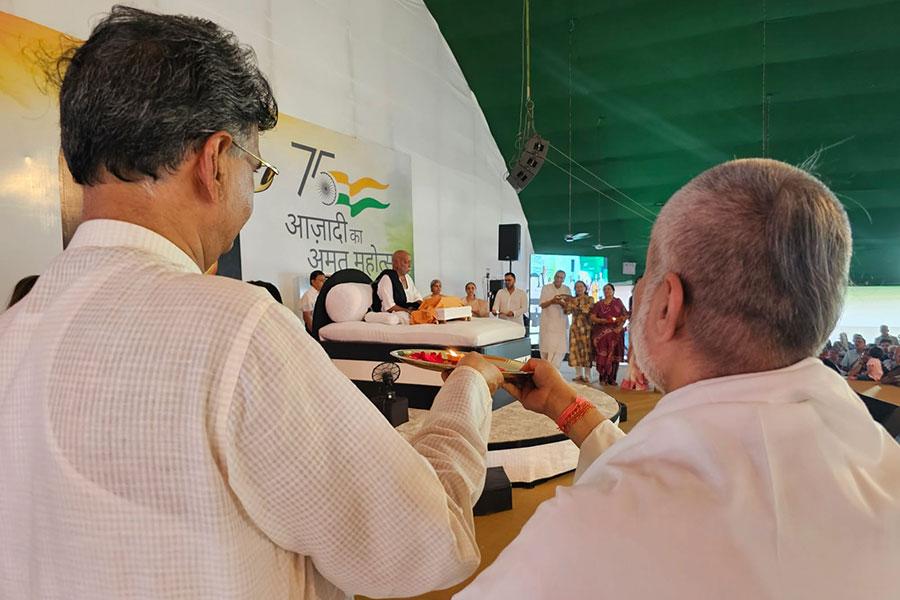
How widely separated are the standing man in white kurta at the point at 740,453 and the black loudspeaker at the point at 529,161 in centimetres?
716

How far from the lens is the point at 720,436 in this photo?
2.06 feet

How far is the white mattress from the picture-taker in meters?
4.28

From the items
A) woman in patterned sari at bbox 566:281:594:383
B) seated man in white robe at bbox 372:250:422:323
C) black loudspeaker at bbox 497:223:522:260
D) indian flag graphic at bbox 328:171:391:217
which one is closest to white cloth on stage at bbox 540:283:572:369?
woman in patterned sari at bbox 566:281:594:383

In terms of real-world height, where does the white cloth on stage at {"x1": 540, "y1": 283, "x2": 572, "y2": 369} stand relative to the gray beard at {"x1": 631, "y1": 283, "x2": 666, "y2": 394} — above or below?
below

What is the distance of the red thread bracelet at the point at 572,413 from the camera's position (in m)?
1.36

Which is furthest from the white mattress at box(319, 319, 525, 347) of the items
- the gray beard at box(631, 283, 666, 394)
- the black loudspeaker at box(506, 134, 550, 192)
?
the black loudspeaker at box(506, 134, 550, 192)

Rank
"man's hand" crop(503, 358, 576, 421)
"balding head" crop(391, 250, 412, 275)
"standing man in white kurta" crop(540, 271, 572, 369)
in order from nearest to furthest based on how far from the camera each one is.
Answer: "man's hand" crop(503, 358, 576, 421)
"balding head" crop(391, 250, 412, 275)
"standing man in white kurta" crop(540, 271, 572, 369)

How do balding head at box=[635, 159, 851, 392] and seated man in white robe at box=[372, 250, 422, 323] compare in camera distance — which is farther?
seated man in white robe at box=[372, 250, 422, 323]

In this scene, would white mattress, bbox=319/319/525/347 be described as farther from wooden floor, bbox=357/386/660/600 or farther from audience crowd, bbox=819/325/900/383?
audience crowd, bbox=819/325/900/383

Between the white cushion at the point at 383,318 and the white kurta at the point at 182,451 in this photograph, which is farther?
the white cushion at the point at 383,318

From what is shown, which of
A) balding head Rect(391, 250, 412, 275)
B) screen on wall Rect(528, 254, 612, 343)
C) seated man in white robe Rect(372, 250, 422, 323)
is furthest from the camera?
screen on wall Rect(528, 254, 612, 343)

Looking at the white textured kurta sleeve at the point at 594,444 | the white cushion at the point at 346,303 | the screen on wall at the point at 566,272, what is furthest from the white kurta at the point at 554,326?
the white textured kurta sleeve at the point at 594,444

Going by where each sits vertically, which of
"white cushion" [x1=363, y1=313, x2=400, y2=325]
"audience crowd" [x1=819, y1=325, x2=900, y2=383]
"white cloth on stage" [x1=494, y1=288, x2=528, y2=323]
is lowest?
"audience crowd" [x1=819, y1=325, x2=900, y2=383]

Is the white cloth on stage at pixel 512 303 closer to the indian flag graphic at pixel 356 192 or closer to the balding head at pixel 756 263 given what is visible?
the indian flag graphic at pixel 356 192
